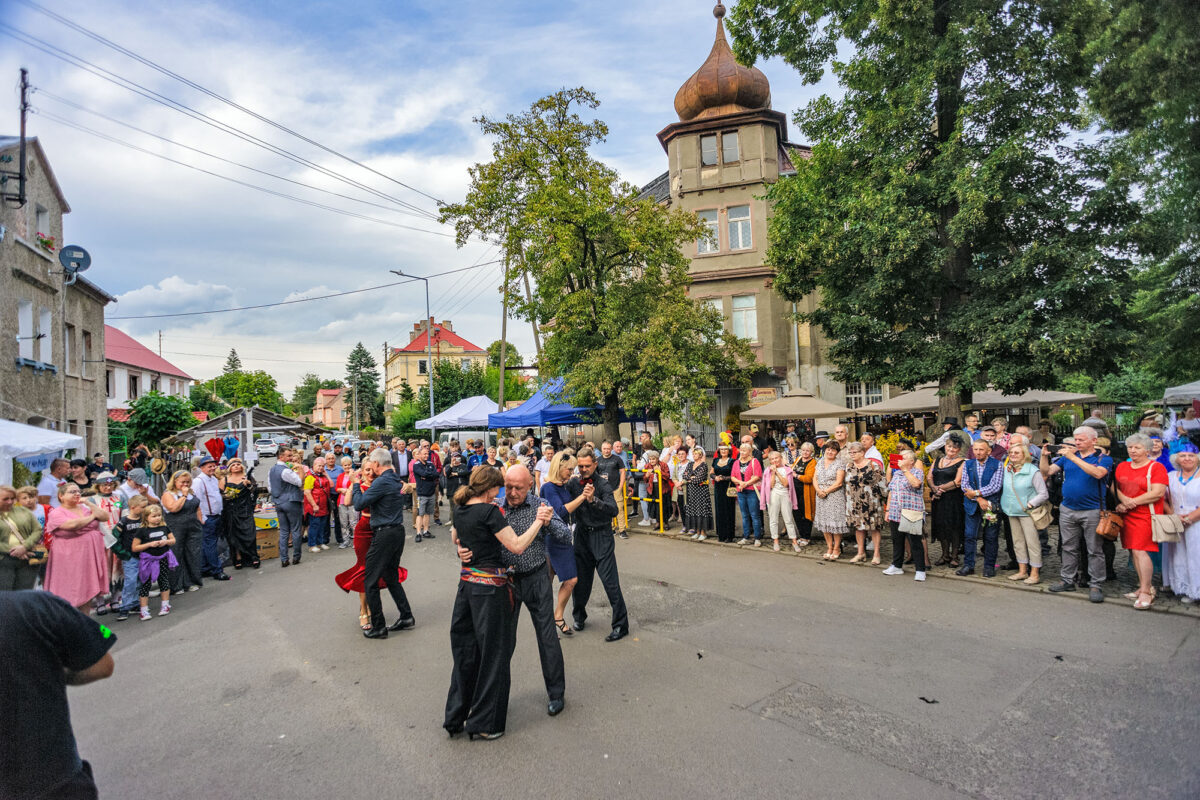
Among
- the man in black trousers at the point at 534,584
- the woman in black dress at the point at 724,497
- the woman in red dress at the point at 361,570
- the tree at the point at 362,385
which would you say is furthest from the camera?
the tree at the point at 362,385

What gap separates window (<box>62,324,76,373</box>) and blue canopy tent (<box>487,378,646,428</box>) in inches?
475

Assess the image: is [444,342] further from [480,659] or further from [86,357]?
[480,659]

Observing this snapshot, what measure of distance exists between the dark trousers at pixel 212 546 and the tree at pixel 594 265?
9388 mm

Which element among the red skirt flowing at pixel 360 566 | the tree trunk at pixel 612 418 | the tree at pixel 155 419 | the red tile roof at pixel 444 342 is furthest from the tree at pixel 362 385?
the red skirt flowing at pixel 360 566

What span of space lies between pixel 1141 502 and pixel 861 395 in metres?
18.3

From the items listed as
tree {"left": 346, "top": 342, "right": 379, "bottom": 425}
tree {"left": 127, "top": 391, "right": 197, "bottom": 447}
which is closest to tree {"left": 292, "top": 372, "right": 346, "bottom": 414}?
tree {"left": 346, "top": 342, "right": 379, "bottom": 425}

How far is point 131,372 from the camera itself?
3878 centimetres

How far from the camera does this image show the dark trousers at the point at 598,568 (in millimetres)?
6457

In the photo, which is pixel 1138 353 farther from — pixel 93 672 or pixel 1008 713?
pixel 93 672

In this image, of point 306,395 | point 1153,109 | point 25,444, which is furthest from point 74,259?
point 306,395

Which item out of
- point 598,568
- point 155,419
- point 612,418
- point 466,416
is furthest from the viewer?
point 466,416

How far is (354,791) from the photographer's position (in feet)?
12.4

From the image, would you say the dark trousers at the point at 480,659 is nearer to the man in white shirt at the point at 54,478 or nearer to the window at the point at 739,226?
the man in white shirt at the point at 54,478

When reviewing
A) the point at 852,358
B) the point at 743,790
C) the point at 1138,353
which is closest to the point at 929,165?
the point at 852,358
